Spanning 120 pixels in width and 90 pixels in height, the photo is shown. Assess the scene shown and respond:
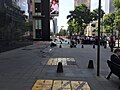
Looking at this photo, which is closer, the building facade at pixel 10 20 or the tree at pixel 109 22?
the building facade at pixel 10 20

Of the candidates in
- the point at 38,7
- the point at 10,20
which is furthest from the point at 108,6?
the point at 10,20

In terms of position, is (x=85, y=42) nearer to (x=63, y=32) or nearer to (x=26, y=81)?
(x=26, y=81)

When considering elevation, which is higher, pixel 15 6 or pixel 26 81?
pixel 15 6


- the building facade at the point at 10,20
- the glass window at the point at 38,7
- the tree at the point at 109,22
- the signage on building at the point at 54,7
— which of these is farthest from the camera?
the tree at the point at 109,22

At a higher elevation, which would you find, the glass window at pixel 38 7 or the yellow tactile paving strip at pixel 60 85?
the glass window at pixel 38 7

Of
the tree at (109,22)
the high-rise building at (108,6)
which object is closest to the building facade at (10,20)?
the tree at (109,22)

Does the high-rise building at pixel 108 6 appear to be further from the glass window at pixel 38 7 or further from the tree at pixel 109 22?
the glass window at pixel 38 7

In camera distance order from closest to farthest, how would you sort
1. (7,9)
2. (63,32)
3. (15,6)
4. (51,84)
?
(51,84) → (7,9) → (15,6) → (63,32)

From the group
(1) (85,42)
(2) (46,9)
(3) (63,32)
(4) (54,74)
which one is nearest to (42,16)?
(2) (46,9)

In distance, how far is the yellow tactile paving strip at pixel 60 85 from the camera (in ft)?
32.9

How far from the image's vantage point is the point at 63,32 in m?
177

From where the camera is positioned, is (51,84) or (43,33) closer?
(51,84)

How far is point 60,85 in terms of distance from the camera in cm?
1043

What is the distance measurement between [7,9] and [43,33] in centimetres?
4433
